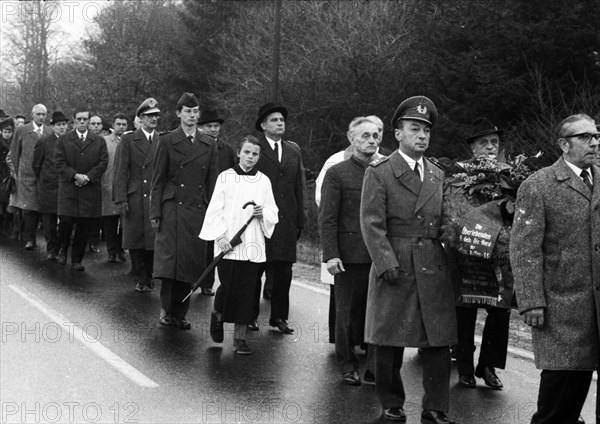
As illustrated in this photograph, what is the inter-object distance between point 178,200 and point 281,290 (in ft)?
4.78

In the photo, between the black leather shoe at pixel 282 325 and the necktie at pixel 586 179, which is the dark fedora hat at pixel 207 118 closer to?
the black leather shoe at pixel 282 325

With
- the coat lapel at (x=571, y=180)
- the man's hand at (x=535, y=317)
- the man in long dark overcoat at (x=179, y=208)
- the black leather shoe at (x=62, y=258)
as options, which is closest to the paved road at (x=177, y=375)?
the man in long dark overcoat at (x=179, y=208)

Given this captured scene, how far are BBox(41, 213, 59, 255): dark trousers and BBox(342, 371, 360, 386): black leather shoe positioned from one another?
27.7ft

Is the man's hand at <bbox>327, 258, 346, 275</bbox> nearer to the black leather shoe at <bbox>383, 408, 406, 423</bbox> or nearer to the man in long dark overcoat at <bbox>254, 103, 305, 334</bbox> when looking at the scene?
the black leather shoe at <bbox>383, 408, 406, 423</bbox>

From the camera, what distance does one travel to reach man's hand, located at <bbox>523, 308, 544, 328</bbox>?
5875 mm

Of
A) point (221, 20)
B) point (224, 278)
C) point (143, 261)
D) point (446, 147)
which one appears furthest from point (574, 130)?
point (221, 20)

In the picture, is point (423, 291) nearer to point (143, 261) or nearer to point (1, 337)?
point (1, 337)

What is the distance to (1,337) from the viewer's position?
9539 mm

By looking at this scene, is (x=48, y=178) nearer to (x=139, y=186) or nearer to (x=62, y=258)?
(x=62, y=258)

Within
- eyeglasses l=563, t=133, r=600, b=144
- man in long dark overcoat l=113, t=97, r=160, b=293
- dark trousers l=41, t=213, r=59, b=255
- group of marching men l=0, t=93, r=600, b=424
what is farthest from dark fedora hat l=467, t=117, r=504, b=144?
dark trousers l=41, t=213, r=59, b=255

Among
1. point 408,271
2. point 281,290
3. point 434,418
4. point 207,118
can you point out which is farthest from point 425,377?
point 207,118

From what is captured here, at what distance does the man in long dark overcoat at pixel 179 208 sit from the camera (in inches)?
406

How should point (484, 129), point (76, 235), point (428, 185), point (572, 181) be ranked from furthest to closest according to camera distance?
point (76, 235) → point (484, 129) → point (428, 185) → point (572, 181)

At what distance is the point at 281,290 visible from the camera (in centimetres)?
1006
